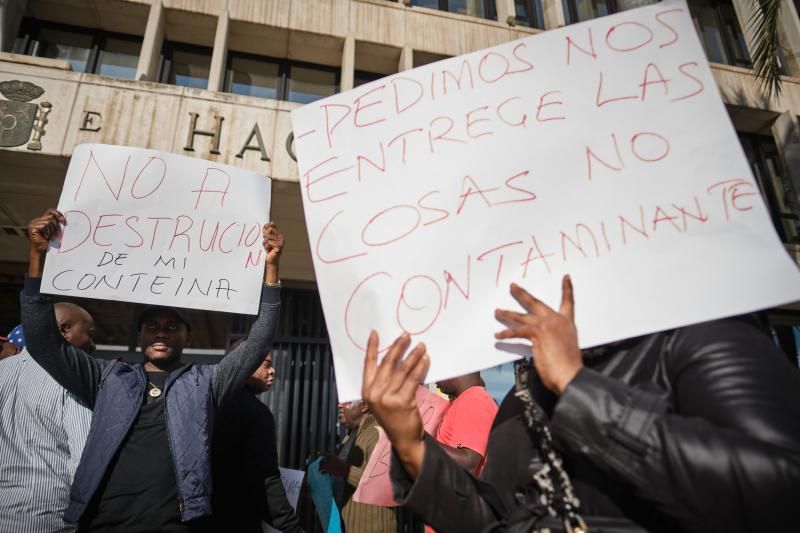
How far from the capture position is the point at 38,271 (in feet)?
6.97

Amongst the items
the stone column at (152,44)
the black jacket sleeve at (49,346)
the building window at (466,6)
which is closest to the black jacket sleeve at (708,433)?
the black jacket sleeve at (49,346)

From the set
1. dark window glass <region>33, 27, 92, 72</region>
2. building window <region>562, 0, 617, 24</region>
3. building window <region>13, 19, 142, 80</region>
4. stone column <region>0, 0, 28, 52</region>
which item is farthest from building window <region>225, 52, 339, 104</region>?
building window <region>562, 0, 617, 24</region>

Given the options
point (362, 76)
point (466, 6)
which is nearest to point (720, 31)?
point (466, 6)

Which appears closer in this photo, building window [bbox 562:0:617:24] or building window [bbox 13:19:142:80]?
building window [bbox 13:19:142:80]

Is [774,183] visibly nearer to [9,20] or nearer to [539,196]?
[539,196]

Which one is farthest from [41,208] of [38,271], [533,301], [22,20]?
[533,301]

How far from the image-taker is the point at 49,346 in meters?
2.04

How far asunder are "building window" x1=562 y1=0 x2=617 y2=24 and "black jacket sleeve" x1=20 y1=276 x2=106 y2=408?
1195 cm

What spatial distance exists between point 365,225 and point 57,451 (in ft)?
6.94

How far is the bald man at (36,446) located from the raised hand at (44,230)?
2.48ft

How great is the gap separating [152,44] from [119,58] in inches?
59.0

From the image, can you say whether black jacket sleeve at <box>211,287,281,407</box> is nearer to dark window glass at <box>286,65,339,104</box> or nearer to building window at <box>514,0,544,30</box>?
dark window glass at <box>286,65,339,104</box>

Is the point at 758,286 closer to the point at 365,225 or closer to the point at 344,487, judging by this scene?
the point at 365,225

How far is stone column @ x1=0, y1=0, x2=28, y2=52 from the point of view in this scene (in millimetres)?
7258
